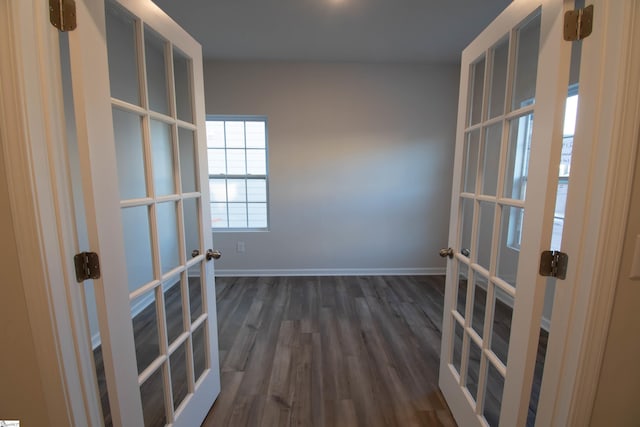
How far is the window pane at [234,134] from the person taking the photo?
11.3 ft

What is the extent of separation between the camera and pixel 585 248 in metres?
0.77

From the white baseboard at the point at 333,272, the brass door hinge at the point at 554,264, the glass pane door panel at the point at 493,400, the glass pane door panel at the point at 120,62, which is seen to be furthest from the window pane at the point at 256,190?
the brass door hinge at the point at 554,264

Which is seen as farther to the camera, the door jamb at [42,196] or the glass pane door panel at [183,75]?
the glass pane door panel at [183,75]

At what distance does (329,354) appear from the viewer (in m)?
2.05

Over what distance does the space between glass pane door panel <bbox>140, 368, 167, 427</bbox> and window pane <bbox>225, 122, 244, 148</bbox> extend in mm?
2597

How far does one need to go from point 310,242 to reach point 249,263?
33.0 inches

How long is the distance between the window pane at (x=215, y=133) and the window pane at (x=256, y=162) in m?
0.38

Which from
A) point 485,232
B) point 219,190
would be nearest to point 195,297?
point 485,232

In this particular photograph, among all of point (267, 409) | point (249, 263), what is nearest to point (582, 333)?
point (267, 409)

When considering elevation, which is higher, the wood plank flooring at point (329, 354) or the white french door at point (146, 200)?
the white french door at point (146, 200)

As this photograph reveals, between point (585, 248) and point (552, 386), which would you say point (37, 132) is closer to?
point (585, 248)

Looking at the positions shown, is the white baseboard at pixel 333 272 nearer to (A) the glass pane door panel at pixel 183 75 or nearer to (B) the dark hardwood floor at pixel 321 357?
(B) the dark hardwood floor at pixel 321 357

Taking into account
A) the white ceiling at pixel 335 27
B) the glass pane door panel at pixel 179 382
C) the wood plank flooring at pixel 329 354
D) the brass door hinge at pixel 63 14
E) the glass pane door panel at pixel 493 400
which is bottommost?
the wood plank flooring at pixel 329 354

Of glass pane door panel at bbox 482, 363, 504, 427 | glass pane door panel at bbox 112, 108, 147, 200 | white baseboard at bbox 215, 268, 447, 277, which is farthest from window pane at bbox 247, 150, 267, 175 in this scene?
glass pane door panel at bbox 482, 363, 504, 427
